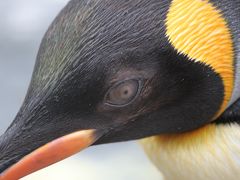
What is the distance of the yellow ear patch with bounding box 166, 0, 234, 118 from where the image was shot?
1.70ft

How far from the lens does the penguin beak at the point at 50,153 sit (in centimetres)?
51

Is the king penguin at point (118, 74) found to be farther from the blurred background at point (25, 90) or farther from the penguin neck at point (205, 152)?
the blurred background at point (25, 90)

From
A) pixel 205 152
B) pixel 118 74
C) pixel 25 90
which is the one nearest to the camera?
pixel 118 74

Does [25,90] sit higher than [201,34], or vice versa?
[25,90]

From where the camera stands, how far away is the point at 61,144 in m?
0.51

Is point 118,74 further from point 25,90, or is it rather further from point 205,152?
point 25,90

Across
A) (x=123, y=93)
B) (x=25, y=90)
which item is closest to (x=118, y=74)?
(x=123, y=93)

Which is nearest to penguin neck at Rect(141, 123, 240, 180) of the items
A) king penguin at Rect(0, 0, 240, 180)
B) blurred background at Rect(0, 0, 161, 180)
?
king penguin at Rect(0, 0, 240, 180)

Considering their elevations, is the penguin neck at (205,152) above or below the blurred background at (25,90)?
below

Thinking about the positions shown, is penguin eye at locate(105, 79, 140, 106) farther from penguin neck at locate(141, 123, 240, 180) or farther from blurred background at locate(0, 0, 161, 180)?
blurred background at locate(0, 0, 161, 180)

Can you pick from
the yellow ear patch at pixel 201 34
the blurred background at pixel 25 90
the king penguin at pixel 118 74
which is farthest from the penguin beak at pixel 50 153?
the blurred background at pixel 25 90

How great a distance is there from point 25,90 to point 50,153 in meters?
0.87

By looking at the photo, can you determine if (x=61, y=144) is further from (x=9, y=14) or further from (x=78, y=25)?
(x=9, y=14)

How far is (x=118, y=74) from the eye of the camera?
0.51m
